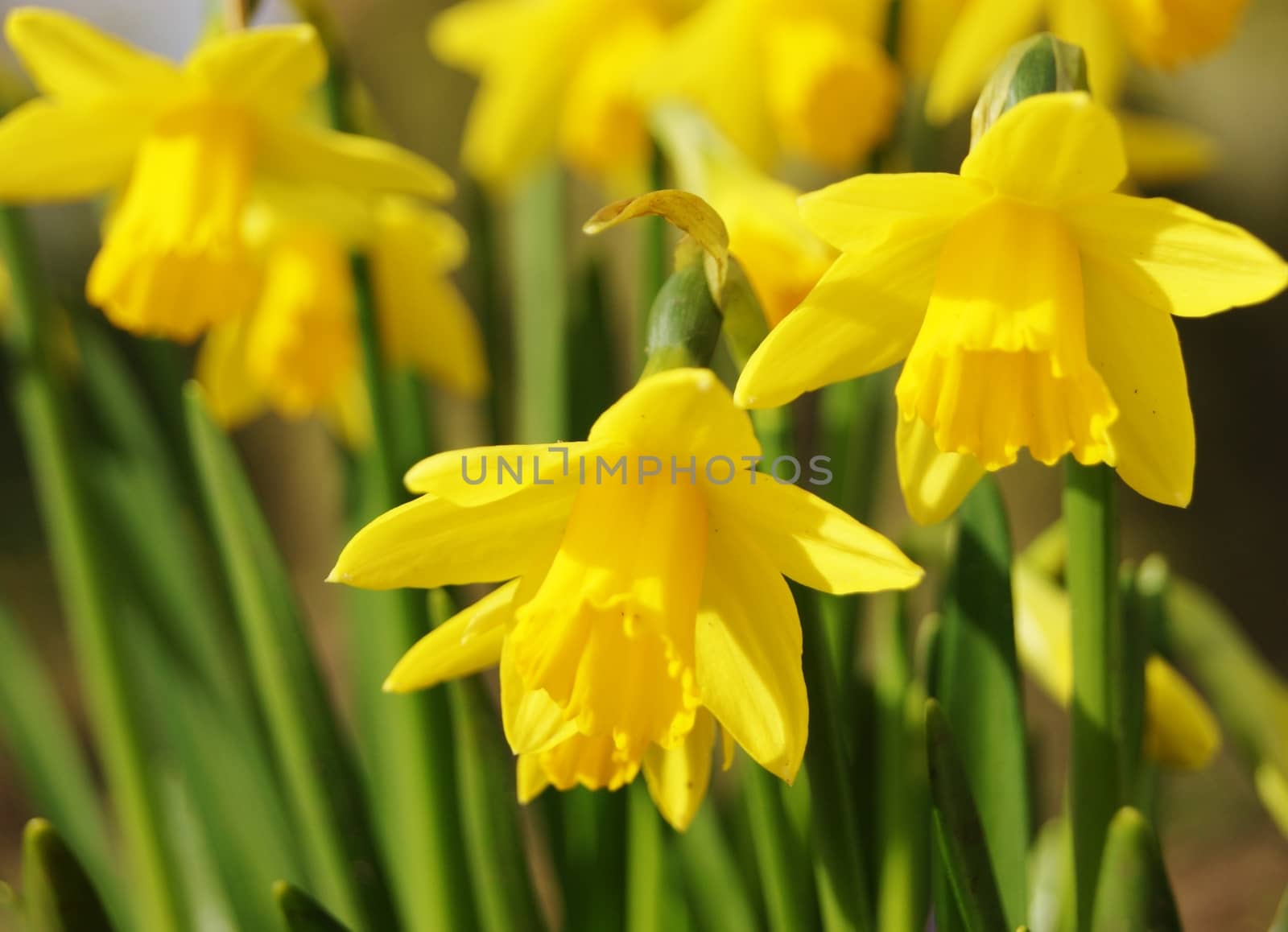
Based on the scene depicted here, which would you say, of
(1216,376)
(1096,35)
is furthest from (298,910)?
(1216,376)

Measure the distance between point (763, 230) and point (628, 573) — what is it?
0.49 meters

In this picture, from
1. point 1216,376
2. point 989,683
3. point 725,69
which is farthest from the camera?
point 1216,376

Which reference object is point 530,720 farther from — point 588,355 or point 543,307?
point 543,307

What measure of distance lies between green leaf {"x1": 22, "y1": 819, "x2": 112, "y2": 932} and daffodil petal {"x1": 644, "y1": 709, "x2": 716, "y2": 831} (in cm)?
33

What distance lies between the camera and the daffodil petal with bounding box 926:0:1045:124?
1.27 metres

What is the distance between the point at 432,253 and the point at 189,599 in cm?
52

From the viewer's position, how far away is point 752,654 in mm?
624

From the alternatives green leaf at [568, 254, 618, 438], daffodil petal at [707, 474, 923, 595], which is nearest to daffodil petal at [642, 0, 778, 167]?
green leaf at [568, 254, 618, 438]

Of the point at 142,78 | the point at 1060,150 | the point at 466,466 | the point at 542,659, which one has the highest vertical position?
the point at 142,78

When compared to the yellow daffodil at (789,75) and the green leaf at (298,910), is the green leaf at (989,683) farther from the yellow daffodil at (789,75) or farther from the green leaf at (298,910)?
the yellow daffodil at (789,75)

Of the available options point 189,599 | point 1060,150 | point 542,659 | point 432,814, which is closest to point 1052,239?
point 1060,150

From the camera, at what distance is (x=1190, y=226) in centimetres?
58

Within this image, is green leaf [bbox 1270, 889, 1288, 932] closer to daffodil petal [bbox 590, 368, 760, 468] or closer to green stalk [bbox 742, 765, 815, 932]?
green stalk [bbox 742, 765, 815, 932]

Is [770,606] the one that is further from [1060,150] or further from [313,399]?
[313,399]
